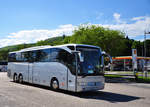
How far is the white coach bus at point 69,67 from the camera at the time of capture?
10.8 meters

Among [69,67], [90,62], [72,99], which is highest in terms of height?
[90,62]

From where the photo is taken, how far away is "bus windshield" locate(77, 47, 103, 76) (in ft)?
35.4

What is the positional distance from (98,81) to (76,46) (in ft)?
8.25

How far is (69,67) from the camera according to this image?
11.4 m

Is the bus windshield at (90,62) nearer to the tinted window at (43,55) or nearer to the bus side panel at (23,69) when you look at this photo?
the tinted window at (43,55)

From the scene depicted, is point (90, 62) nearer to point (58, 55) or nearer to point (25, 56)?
point (58, 55)

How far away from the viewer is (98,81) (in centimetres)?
1135

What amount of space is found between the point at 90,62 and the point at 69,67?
133cm

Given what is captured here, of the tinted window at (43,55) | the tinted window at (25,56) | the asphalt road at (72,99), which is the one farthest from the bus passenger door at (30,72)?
the asphalt road at (72,99)

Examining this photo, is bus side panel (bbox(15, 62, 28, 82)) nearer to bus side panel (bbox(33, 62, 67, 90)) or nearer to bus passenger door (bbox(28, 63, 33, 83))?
bus passenger door (bbox(28, 63, 33, 83))

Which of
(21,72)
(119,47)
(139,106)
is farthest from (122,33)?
(139,106)

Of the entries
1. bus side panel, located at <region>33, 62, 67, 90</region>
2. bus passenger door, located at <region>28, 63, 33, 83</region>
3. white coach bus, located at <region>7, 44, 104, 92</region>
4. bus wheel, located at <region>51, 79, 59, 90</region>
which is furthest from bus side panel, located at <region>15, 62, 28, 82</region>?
bus wheel, located at <region>51, 79, 59, 90</region>

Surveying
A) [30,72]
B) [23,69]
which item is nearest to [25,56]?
[23,69]

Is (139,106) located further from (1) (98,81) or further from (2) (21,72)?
(2) (21,72)
